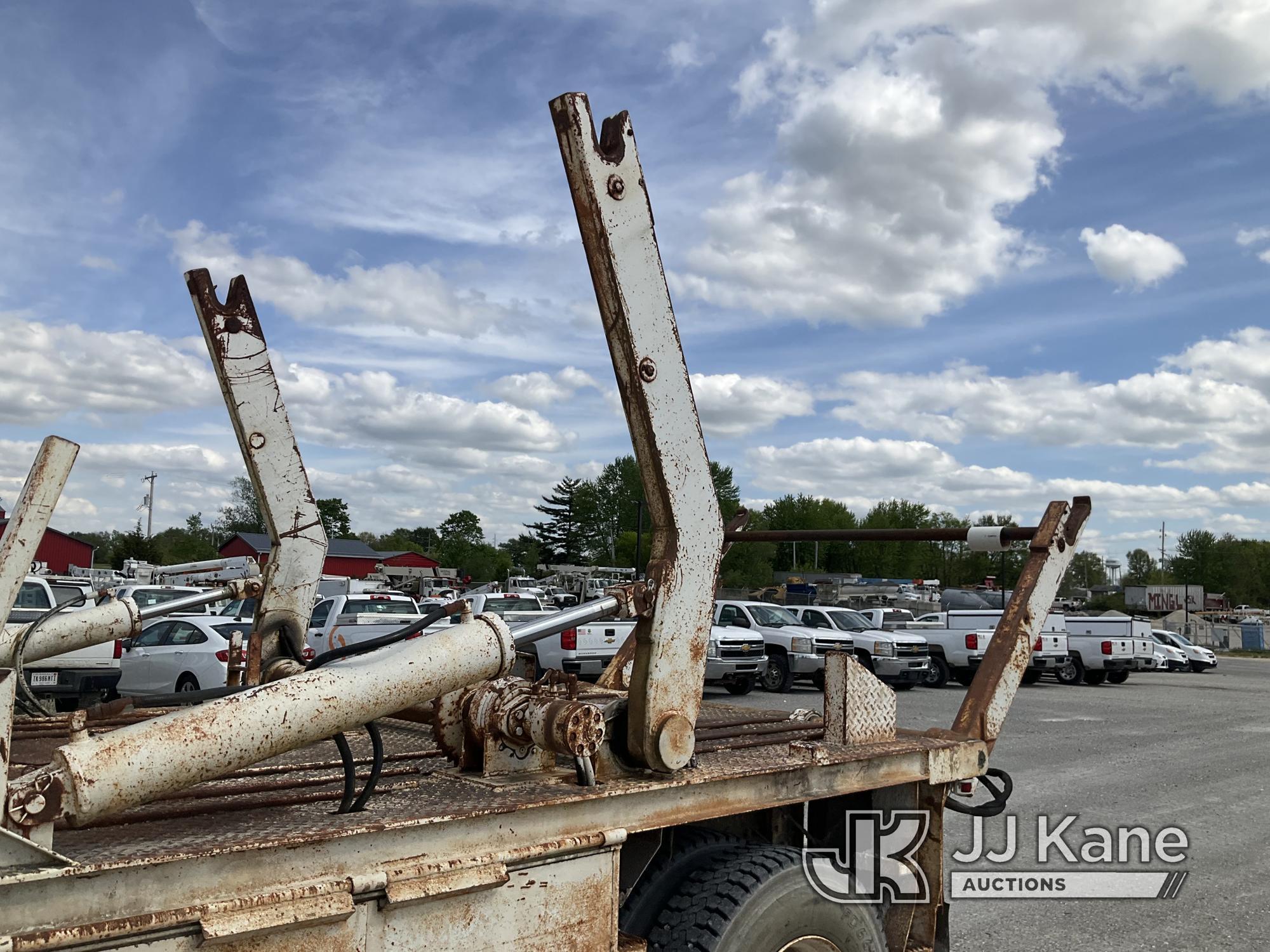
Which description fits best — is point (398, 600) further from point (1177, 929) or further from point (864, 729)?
point (864, 729)

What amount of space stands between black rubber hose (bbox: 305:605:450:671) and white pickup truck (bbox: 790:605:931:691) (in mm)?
18440

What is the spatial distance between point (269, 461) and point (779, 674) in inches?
702

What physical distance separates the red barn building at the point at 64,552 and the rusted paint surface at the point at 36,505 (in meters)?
67.1

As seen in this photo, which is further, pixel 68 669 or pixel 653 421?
pixel 68 669

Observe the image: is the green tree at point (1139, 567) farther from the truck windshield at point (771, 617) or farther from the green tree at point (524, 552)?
the truck windshield at point (771, 617)

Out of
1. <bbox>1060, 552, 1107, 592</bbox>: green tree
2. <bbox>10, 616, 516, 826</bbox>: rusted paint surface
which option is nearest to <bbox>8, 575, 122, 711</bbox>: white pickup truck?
<bbox>10, 616, 516, 826</bbox>: rusted paint surface

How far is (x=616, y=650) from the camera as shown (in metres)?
17.0

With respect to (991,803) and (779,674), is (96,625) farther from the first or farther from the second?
(779,674)

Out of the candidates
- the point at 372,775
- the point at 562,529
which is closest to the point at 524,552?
the point at 562,529

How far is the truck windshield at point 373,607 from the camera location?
56.9ft

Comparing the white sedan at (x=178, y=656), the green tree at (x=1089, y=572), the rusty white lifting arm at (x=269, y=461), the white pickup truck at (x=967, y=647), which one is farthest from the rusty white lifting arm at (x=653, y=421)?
the green tree at (x=1089, y=572)

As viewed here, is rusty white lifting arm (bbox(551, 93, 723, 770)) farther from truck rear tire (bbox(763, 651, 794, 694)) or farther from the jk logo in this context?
truck rear tire (bbox(763, 651, 794, 694))

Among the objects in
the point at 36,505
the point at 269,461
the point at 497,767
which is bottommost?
the point at 497,767
